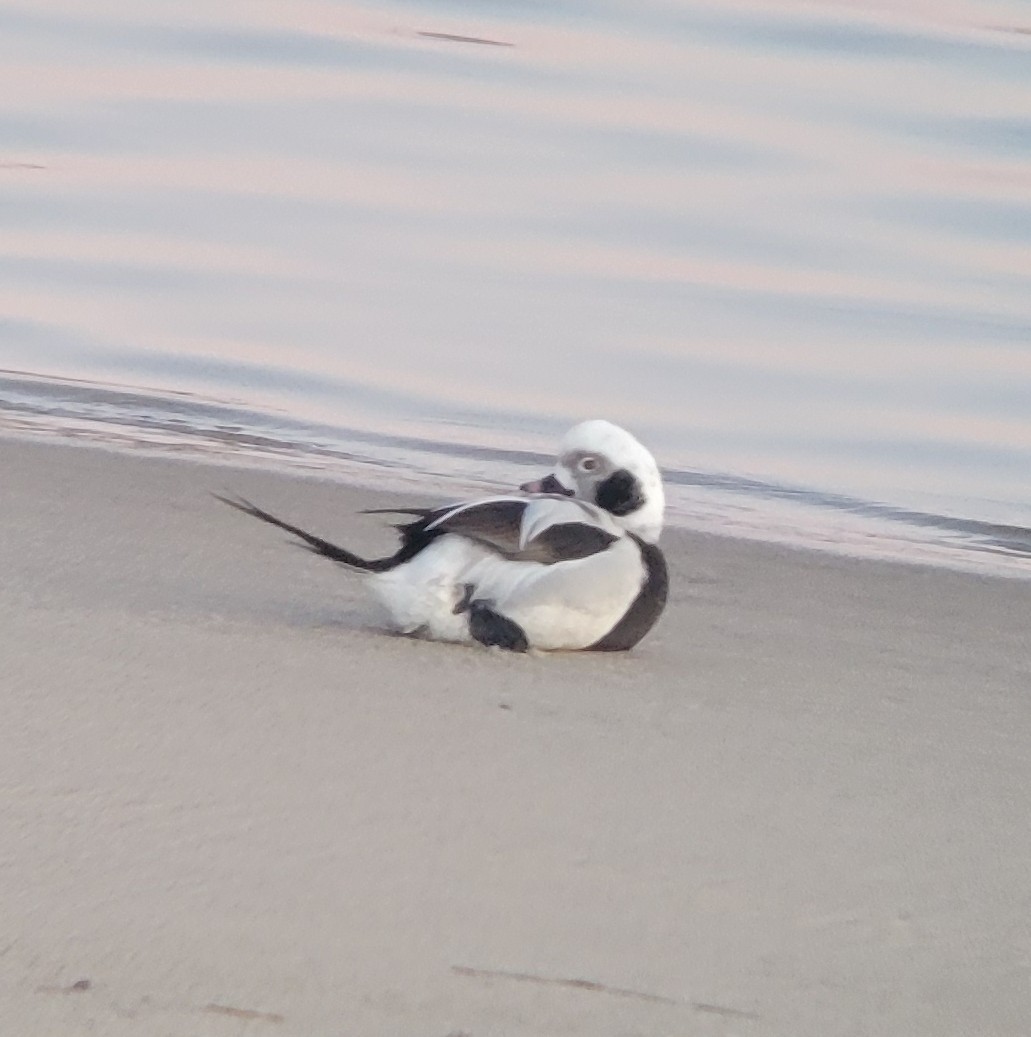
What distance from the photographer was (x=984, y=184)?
10047 millimetres

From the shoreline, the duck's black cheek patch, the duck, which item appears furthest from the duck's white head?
the shoreline

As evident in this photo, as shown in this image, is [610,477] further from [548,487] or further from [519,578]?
[519,578]

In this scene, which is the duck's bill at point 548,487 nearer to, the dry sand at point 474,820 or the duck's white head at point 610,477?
the duck's white head at point 610,477

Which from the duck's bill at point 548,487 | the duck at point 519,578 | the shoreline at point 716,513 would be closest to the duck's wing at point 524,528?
the duck at point 519,578

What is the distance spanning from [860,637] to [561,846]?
178cm

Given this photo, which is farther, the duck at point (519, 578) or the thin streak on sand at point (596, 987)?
the duck at point (519, 578)

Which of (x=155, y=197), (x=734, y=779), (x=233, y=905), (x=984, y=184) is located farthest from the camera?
(x=984, y=184)

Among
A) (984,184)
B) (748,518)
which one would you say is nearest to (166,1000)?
(748,518)

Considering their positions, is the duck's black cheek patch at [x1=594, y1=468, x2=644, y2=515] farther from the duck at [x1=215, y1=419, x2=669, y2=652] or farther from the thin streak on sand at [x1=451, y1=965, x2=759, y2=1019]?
the thin streak on sand at [x1=451, y1=965, x2=759, y2=1019]

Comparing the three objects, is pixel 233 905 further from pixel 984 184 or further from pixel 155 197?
pixel 984 184

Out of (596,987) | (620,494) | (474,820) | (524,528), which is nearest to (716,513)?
(620,494)

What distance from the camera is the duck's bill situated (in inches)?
164

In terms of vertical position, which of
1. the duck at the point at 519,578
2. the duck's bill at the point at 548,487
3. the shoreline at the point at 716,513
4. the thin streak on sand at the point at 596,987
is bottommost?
the shoreline at the point at 716,513

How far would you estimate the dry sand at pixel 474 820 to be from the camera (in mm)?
2357
